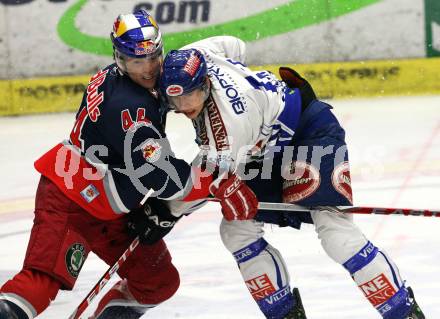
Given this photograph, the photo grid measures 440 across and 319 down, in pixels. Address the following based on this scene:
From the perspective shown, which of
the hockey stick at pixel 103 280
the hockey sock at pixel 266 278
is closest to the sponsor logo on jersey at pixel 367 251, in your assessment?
the hockey sock at pixel 266 278

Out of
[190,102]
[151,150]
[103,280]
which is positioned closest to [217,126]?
[190,102]

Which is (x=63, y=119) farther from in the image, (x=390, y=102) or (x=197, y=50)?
(x=197, y=50)

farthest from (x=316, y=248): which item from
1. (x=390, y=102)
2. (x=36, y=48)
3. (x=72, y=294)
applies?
(x=36, y=48)

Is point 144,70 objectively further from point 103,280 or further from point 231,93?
point 103,280

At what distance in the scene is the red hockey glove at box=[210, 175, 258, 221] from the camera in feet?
11.2

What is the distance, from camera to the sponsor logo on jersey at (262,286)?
3.53 m

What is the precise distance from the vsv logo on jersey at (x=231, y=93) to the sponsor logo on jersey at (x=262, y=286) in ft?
1.92

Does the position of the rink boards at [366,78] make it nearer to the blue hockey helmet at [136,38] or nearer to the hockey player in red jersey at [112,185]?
the hockey player in red jersey at [112,185]

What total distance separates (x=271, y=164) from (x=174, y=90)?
52cm

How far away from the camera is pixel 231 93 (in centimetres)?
338

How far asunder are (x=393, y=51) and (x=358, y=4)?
1.44ft

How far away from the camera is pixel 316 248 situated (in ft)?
15.3

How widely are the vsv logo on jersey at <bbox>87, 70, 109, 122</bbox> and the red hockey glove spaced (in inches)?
17.8

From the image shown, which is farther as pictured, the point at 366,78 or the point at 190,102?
the point at 366,78
